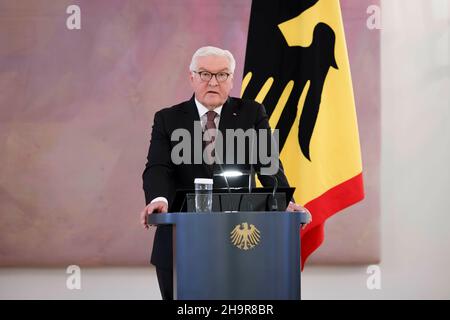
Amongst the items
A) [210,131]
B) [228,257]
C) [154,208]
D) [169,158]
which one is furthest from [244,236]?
[210,131]

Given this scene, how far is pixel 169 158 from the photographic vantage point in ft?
13.6

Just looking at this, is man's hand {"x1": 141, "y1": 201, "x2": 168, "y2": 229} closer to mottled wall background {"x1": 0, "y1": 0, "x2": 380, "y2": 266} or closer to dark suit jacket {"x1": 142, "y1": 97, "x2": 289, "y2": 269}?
dark suit jacket {"x1": 142, "y1": 97, "x2": 289, "y2": 269}

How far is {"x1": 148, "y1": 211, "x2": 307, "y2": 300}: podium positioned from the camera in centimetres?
328

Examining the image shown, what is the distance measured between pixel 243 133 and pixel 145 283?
5.53ft

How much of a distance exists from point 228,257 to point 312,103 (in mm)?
2206

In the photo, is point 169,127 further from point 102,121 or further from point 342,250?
point 342,250

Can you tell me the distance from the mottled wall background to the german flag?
0.23 m

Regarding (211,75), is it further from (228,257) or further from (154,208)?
(228,257)

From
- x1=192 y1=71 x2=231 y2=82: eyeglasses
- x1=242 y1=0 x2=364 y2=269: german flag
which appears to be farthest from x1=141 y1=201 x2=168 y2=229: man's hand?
x1=242 y1=0 x2=364 y2=269: german flag

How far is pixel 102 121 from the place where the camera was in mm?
5461
